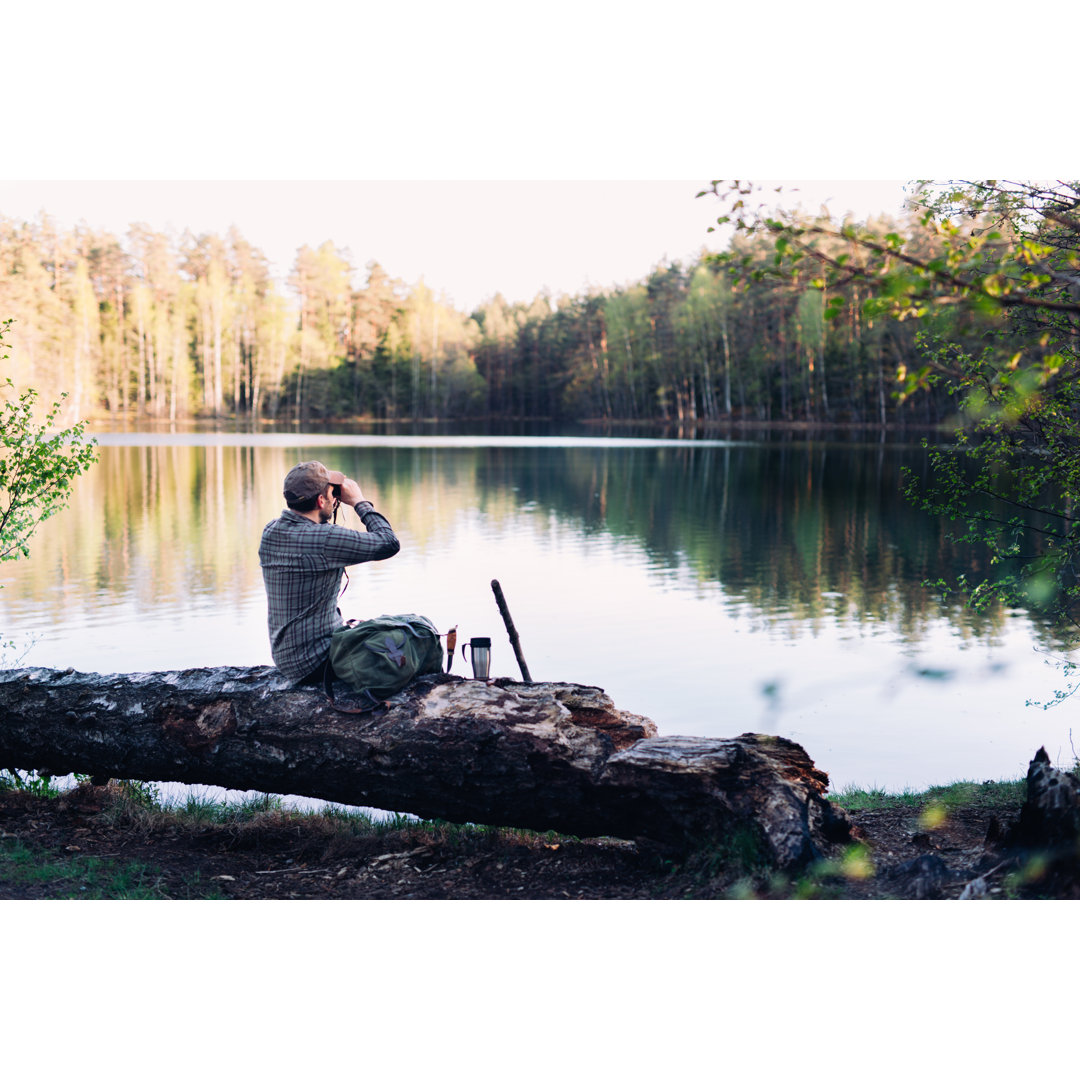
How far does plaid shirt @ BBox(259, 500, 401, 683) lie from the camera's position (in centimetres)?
539

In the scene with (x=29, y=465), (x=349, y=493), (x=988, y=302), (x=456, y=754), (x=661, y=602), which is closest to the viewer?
(x=988, y=302)

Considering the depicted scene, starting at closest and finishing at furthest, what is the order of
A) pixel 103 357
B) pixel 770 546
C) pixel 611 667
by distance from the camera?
pixel 611 667 → pixel 770 546 → pixel 103 357

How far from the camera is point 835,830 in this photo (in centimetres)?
514

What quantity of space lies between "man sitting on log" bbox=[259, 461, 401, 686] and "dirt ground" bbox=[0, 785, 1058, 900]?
1074 mm

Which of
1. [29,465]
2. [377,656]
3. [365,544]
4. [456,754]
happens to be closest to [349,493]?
[365,544]

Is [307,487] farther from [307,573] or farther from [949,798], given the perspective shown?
[949,798]

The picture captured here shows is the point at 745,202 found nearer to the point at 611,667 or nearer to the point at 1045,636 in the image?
the point at 611,667

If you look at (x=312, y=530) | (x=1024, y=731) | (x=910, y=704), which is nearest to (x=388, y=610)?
(x=910, y=704)

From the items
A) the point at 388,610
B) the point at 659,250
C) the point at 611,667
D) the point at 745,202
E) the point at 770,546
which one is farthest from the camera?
the point at 659,250

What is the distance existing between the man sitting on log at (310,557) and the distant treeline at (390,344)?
181 ft

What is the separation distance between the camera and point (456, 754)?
532cm

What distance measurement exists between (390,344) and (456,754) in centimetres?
9246

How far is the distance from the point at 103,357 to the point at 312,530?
85.8 m

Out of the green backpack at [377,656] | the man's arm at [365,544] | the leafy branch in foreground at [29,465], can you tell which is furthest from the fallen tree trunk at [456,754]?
the leafy branch in foreground at [29,465]
